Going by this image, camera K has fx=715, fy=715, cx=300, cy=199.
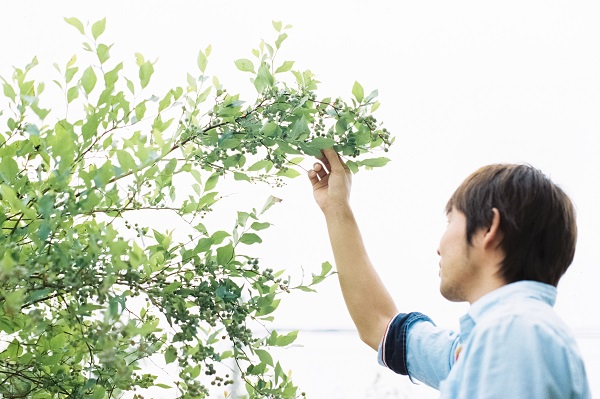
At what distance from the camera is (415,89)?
226 cm

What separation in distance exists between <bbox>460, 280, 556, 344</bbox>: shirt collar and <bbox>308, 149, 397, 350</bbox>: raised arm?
29 cm

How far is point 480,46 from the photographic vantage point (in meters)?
2.24

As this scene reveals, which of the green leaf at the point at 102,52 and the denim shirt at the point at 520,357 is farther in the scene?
the green leaf at the point at 102,52

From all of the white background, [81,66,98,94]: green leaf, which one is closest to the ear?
[81,66,98,94]: green leaf

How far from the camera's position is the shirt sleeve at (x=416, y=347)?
40.7 inches

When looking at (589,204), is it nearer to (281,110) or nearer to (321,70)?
(321,70)

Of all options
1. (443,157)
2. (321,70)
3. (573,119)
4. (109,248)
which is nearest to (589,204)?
(573,119)

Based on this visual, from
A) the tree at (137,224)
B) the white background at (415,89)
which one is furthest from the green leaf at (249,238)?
the white background at (415,89)

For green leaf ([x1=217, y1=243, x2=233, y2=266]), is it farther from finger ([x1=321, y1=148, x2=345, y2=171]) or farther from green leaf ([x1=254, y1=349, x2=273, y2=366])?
finger ([x1=321, y1=148, x2=345, y2=171])

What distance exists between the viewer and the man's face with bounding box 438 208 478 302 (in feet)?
2.87

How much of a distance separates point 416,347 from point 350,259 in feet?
0.54

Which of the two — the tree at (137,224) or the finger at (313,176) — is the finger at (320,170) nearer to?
the finger at (313,176)

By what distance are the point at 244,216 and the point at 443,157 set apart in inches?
59.1

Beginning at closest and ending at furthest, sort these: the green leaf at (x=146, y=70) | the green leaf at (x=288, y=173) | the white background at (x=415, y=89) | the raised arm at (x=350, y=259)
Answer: the green leaf at (x=146, y=70)
the green leaf at (x=288, y=173)
the raised arm at (x=350, y=259)
the white background at (x=415, y=89)
